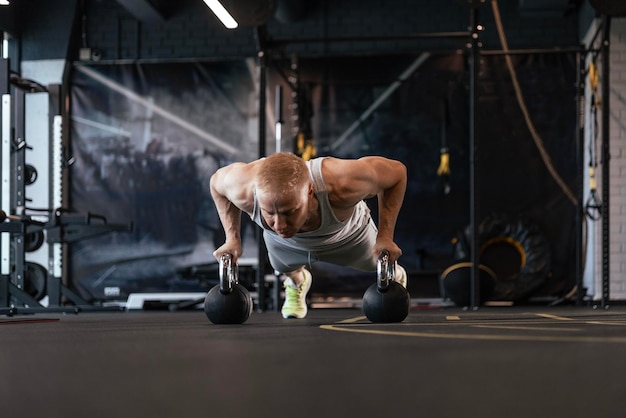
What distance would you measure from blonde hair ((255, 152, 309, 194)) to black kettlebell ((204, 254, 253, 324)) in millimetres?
572

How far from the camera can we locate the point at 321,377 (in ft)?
5.21

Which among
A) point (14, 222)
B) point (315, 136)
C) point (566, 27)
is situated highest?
point (566, 27)

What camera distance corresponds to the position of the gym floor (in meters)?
1.29

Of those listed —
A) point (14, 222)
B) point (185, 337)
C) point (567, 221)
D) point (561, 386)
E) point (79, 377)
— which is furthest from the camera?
point (567, 221)

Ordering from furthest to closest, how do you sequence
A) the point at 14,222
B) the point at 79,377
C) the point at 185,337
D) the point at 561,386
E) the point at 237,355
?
the point at 14,222, the point at 185,337, the point at 237,355, the point at 79,377, the point at 561,386

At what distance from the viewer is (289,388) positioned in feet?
4.80

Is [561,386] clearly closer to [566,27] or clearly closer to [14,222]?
[14,222]

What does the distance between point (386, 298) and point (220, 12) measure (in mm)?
2821

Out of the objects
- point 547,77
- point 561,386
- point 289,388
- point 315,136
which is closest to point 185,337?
point 289,388

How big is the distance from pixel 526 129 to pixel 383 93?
4.91 feet

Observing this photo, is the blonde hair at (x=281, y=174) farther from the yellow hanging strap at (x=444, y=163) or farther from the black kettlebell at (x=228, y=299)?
the yellow hanging strap at (x=444, y=163)

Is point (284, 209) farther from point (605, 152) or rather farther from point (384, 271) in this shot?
point (605, 152)

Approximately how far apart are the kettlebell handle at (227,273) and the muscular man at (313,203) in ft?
0.12

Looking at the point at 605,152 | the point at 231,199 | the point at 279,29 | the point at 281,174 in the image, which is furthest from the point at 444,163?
the point at 281,174
